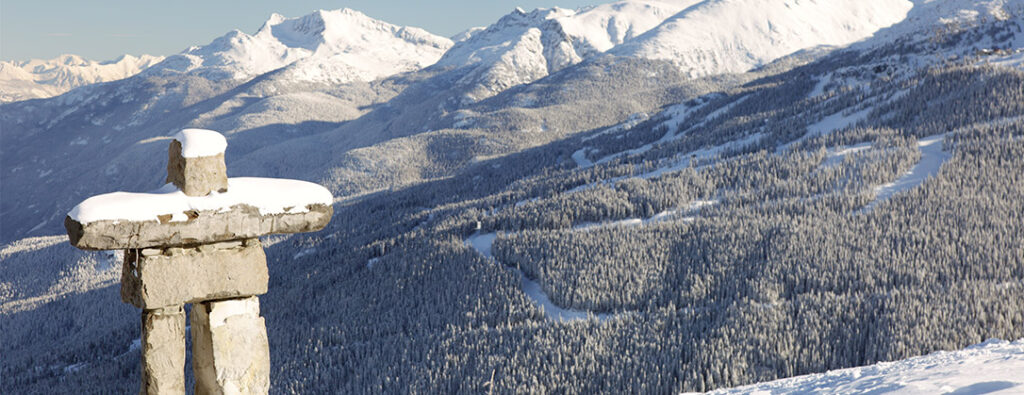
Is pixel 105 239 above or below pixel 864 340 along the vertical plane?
above

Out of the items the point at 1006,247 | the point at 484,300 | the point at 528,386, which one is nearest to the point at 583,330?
the point at 528,386

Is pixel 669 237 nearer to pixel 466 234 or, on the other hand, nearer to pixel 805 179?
pixel 805 179

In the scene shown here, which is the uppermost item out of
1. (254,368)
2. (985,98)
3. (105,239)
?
(105,239)

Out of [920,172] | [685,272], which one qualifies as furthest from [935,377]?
[920,172]

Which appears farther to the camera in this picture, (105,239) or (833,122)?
(833,122)

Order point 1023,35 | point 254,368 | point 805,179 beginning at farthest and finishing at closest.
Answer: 1. point 1023,35
2. point 805,179
3. point 254,368

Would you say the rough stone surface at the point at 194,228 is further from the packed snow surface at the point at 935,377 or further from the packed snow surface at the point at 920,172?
the packed snow surface at the point at 920,172

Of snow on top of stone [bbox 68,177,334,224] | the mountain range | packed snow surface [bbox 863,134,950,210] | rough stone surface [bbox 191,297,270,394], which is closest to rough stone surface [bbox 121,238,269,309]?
rough stone surface [bbox 191,297,270,394]

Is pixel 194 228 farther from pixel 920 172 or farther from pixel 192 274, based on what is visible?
pixel 920 172
